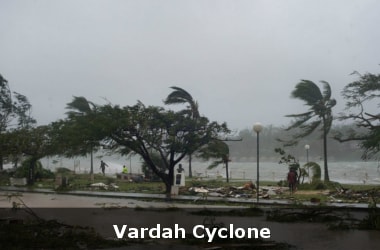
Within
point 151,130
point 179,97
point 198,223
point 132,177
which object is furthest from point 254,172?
point 198,223

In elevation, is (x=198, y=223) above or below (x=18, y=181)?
above

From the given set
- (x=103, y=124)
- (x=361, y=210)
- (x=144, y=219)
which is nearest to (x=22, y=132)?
(x=103, y=124)

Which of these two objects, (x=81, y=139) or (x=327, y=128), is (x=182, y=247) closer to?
(x=81, y=139)

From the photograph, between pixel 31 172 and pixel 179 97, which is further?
pixel 31 172

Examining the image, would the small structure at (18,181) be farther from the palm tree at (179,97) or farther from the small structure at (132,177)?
the palm tree at (179,97)

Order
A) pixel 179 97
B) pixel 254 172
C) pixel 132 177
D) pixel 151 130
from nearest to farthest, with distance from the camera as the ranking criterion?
pixel 151 130 → pixel 179 97 → pixel 132 177 → pixel 254 172

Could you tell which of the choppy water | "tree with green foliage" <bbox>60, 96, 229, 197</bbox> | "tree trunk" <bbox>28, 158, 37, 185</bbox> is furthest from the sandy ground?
"tree trunk" <bbox>28, 158, 37, 185</bbox>

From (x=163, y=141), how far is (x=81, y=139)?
4704mm

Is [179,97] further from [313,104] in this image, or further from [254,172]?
[254,172]

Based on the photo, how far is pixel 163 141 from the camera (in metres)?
25.5

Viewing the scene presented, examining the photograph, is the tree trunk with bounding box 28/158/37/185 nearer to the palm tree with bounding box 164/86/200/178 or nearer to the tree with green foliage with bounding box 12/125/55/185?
the tree with green foliage with bounding box 12/125/55/185

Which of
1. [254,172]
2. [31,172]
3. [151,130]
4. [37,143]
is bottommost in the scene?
[254,172]

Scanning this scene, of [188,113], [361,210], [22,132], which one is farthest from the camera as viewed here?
[22,132]

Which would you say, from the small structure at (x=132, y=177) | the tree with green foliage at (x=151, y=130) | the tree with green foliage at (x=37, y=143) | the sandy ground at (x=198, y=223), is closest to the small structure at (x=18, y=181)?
the tree with green foliage at (x=37, y=143)
